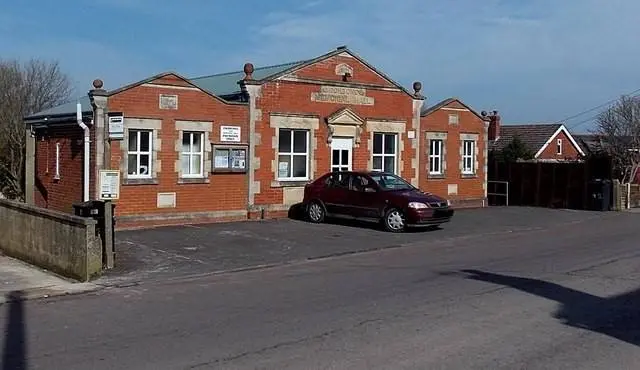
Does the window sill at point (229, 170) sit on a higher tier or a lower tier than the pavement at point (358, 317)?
higher

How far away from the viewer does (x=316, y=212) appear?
22.7 metres

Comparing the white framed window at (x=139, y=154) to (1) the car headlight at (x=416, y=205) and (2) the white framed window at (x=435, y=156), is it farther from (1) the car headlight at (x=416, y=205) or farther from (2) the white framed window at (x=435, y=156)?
(2) the white framed window at (x=435, y=156)

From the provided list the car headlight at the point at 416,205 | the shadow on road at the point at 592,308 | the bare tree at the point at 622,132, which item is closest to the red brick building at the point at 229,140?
the car headlight at the point at 416,205

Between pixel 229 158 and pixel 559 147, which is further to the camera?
pixel 559 147

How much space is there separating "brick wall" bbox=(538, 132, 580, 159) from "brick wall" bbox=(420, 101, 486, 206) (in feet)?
90.8

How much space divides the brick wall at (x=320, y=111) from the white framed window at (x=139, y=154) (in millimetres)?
3584

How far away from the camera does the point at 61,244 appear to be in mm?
13328

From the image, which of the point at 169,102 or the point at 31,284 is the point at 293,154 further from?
the point at 31,284

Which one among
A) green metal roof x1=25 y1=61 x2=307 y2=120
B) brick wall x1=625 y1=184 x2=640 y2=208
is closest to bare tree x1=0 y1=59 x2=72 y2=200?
green metal roof x1=25 y1=61 x2=307 y2=120

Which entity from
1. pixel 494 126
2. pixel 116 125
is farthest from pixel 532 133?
pixel 116 125

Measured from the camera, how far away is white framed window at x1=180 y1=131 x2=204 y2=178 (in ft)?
71.6

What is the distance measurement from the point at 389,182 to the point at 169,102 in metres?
6.43

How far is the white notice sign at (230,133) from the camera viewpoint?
22.5 metres

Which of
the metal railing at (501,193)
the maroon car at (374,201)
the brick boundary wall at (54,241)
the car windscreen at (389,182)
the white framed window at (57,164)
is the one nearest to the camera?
the brick boundary wall at (54,241)
